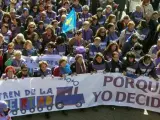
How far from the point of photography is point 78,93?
1012 centimetres

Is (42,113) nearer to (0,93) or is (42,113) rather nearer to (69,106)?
(69,106)

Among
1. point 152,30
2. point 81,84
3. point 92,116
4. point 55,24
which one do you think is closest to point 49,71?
point 81,84

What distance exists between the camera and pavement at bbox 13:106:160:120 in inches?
400

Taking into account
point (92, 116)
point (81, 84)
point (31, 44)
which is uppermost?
point (31, 44)

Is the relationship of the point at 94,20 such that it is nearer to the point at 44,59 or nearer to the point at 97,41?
the point at 97,41

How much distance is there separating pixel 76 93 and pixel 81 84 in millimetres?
245

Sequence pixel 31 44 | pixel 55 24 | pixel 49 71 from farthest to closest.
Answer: pixel 55 24
pixel 31 44
pixel 49 71

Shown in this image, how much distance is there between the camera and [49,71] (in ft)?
33.0

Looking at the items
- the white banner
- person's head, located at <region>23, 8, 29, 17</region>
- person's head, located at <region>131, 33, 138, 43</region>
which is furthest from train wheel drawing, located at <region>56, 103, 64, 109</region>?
person's head, located at <region>23, 8, 29, 17</region>

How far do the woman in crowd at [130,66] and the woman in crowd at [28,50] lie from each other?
2458mm

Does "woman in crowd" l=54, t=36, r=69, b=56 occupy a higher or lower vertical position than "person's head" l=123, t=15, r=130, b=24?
lower

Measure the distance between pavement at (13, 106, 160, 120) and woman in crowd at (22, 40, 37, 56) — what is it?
1779mm

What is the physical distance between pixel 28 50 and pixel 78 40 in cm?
152

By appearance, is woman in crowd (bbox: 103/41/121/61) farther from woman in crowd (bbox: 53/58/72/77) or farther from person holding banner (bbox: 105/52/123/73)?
woman in crowd (bbox: 53/58/72/77)
